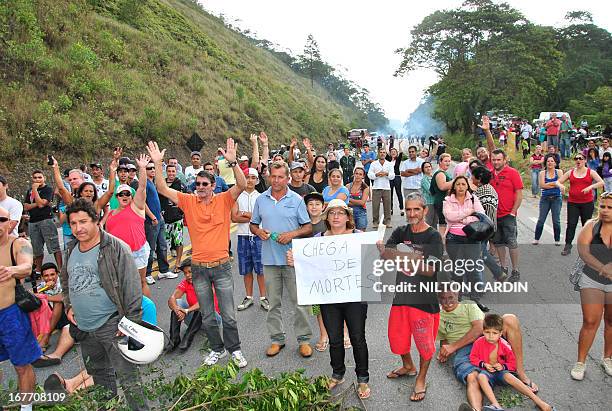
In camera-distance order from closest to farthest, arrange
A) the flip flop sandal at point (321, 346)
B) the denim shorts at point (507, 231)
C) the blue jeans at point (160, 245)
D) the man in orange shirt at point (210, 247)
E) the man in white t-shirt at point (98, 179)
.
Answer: the man in orange shirt at point (210, 247) → the flip flop sandal at point (321, 346) → the denim shorts at point (507, 231) → the blue jeans at point (160, 245) → the man in white t-shirt at point (98, 179)

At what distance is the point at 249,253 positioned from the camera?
20.2ft

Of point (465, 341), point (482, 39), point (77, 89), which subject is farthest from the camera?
point (482, 39)

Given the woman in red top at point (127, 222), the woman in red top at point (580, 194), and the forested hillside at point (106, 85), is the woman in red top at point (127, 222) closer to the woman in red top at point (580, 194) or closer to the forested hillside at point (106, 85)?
the woman in red top at point (580, 194)

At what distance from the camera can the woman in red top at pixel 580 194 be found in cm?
773

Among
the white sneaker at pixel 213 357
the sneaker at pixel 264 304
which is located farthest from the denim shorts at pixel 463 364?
the sneaker at pixel 264 304

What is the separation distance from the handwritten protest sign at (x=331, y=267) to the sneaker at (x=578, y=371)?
2.08m

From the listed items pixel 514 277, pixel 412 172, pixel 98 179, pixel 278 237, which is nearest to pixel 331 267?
pixel 278 237

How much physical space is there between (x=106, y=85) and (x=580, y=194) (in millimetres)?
17248

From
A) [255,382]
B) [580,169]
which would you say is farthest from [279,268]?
[580,169]

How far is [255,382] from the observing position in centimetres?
348

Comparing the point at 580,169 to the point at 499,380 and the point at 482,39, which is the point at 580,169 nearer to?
the point at 499,380

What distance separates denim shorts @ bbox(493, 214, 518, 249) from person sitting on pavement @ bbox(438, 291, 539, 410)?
7.99 feet

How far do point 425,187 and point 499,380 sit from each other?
15.8 ft

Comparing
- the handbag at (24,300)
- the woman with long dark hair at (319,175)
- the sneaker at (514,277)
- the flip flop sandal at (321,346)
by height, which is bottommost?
the flip flop sandal at (321,346)
